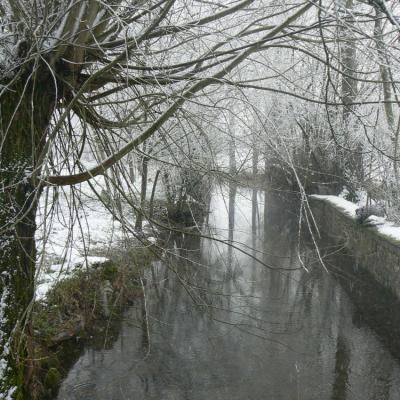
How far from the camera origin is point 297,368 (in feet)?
18.9

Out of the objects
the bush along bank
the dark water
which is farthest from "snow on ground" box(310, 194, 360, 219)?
the bush along bank

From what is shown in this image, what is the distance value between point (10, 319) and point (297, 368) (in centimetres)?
396

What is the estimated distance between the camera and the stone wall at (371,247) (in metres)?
8.34

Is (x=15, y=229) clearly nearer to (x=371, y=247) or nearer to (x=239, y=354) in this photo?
(x=239, y=354)

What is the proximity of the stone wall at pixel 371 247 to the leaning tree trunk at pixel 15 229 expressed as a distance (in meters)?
4.43

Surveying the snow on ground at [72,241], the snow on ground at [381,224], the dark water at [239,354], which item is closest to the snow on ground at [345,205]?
the snow on ground at [381,224]

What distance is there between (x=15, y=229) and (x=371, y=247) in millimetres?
8408

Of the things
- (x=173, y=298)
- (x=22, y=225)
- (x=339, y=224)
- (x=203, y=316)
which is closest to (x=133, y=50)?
(x=22, y=225)

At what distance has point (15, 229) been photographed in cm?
275

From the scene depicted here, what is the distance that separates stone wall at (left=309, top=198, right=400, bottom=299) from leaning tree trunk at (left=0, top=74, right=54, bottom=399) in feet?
14.5

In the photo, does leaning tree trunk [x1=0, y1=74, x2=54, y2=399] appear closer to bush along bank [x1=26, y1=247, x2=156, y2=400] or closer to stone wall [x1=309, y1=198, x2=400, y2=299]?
bush along bank [x1=26, y1=247, x2=156, y2=400]

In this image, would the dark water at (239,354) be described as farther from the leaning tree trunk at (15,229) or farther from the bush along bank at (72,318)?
the leaning tree trunk at (15,229)

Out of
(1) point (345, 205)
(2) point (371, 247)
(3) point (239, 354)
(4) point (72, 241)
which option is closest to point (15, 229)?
(4) point (72, 241)

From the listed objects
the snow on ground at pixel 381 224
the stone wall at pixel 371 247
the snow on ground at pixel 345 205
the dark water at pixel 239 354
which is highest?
the snow on ground at pixel 345 205
